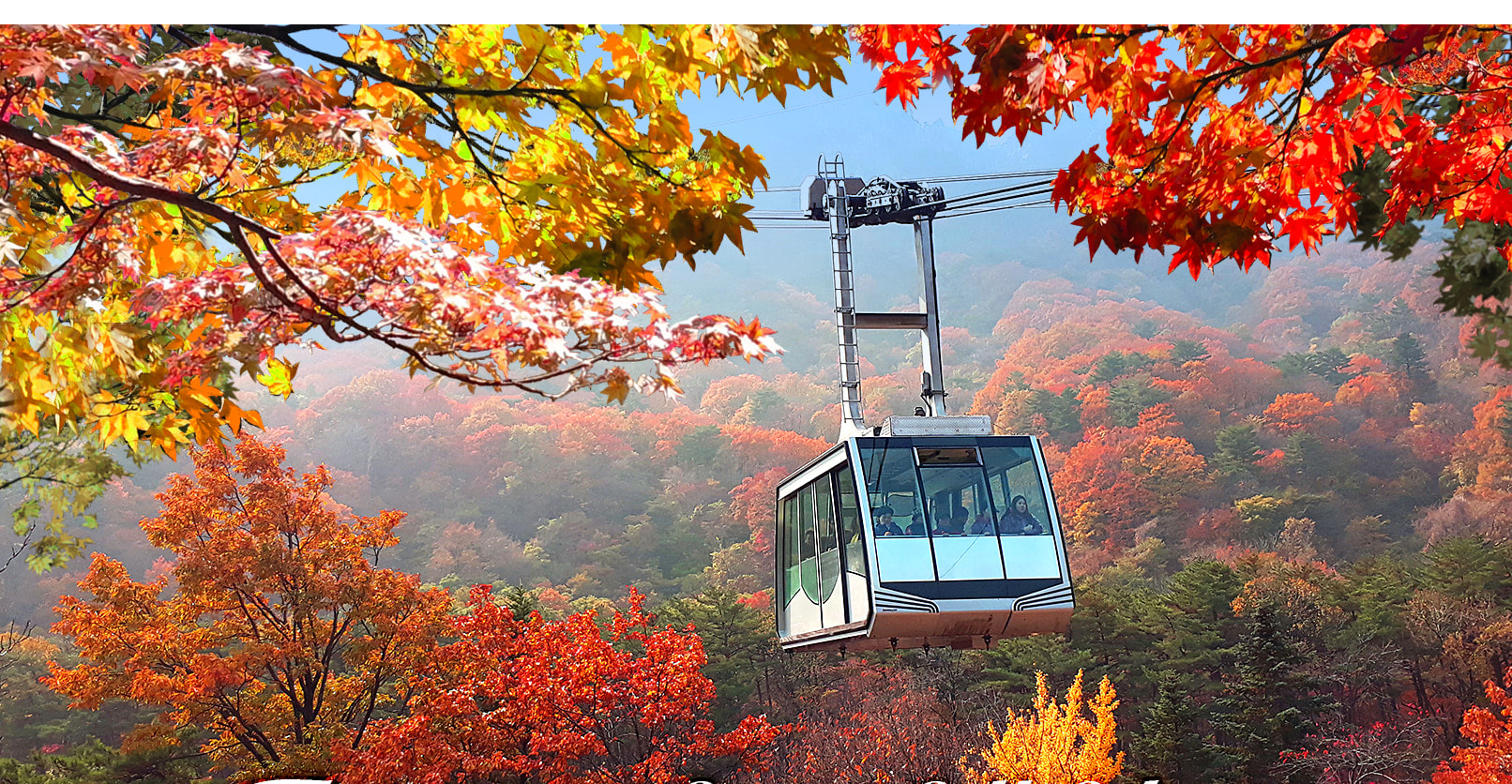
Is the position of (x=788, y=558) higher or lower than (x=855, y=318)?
lower

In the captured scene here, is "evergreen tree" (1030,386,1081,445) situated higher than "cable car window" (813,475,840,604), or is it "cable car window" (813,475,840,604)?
"evergreen tree" (1030,386,1081,445)

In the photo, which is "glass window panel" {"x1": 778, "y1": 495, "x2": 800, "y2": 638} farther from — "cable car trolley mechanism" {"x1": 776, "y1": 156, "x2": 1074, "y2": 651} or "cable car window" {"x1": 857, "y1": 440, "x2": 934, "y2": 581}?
"cable car window" {"x1": 857, "y1": 440, "x2": 934, "y2": 581}

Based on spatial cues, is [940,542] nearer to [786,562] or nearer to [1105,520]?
[786,562]

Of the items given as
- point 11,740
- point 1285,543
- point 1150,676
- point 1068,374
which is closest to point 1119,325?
point 1068,374

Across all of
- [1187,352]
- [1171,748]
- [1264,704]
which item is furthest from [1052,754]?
[1187,352]

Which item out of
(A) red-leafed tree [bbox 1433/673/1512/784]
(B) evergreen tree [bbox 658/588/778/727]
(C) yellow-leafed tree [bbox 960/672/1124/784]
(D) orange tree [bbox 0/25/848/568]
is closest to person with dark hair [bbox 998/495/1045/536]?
(D) orange tree [bbox 0/25/848/568]

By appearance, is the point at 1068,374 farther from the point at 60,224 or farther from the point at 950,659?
the point at 60,224

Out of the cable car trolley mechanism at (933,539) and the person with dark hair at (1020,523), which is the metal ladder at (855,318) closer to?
the cable car trolley mechanism at (933,539)
